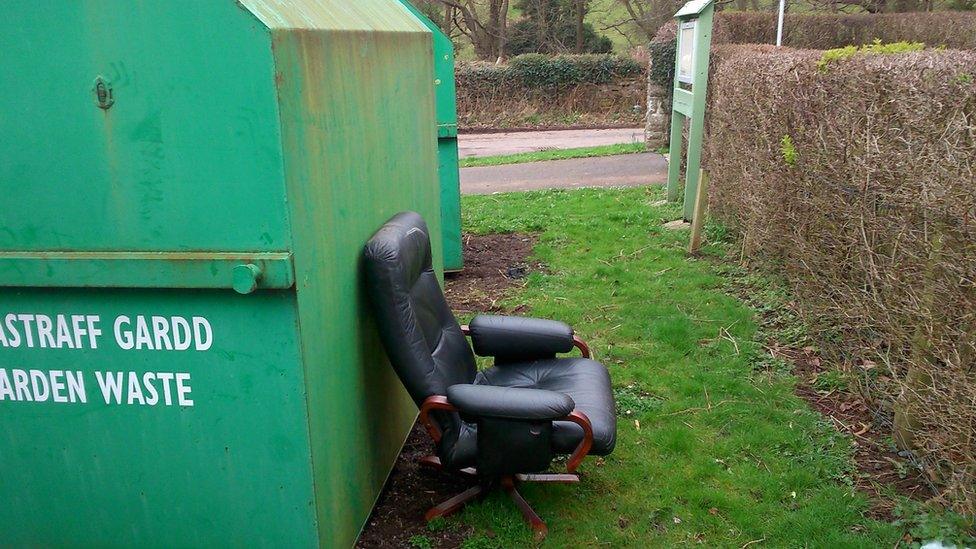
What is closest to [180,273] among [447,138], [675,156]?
[447,138]

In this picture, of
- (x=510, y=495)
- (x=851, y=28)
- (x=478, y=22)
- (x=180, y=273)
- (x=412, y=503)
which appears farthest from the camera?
(x=478, y=22)

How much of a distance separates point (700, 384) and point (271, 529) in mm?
2991

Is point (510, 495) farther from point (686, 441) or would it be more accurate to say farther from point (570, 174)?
point (570, 174)

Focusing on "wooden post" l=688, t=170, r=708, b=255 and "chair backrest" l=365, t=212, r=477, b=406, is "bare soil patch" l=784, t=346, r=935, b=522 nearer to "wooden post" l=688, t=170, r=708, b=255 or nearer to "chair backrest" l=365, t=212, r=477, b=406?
"chair backrest" l=365, t=212, r=477, b=406

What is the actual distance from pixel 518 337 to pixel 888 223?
1.98m

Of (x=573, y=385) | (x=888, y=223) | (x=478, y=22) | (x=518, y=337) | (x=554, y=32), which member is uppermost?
(x=478, y=22)

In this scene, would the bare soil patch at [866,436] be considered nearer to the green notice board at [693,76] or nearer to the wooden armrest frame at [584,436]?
the wooden armrest frame at [584,436]

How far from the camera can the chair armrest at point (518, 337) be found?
164 inches

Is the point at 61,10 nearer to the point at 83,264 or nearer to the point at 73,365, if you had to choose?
the point at 83,264

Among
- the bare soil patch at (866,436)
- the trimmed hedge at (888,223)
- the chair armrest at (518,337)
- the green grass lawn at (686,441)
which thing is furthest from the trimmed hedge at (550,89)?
the chair armrest at (518,337)

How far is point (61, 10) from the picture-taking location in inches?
99.3

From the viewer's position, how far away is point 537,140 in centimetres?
2025

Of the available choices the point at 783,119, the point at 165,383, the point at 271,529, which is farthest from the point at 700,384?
the point at 165,383

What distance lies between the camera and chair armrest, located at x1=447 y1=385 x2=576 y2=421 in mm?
3168
